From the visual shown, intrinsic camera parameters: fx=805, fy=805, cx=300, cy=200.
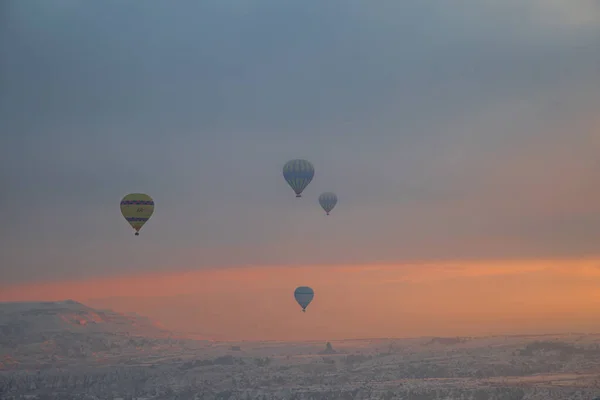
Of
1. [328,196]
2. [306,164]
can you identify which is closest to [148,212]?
[306,164]

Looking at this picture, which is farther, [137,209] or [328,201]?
[328,201]

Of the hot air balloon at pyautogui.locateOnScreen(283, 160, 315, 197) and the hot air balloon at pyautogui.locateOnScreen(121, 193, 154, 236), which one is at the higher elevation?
the hot air balloon at pyautogui.locateOnScreen(283, 160, 315, 197)

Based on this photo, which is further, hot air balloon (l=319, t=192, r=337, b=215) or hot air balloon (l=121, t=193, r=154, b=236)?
hot air balloon (l=319, t=192, r=337, b=215)
